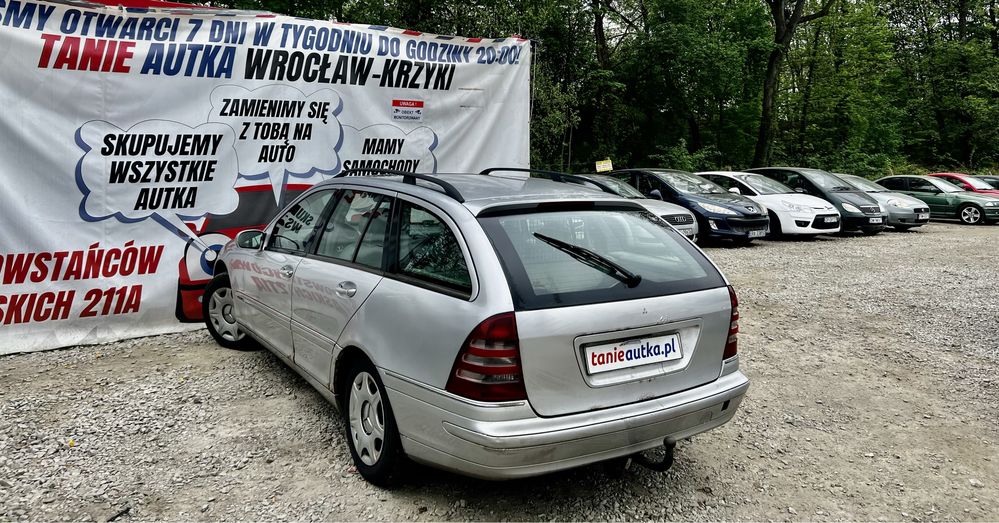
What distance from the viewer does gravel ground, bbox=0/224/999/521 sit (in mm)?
3094

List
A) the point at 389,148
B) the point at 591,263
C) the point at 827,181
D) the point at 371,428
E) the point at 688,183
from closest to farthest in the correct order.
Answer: the point at 591,263
the point at 371,428
the point at 389,148
the point at 688,183
the point at 827,181

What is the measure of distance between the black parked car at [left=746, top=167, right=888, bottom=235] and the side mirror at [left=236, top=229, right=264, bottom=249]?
13.2 metres

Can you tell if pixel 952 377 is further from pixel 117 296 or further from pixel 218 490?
pixel 117 296

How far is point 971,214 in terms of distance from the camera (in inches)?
709

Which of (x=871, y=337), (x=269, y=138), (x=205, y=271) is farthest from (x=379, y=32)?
(x=871, y=337)

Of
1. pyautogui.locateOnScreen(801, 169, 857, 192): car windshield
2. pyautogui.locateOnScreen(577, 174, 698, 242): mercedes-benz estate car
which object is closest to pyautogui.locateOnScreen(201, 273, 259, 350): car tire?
pyautogui.locateOnScreen(577, 174, 698, 242): mercedes-benz estate car

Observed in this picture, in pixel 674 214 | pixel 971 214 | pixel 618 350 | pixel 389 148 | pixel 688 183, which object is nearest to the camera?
pixel 618 350

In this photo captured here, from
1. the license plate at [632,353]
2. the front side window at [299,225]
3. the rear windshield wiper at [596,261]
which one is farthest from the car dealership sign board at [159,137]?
the license plate at [632,353]

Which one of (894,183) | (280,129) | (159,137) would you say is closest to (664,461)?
(280,129)

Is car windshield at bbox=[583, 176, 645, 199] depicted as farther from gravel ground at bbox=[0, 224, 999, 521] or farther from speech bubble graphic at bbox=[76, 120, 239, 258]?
speech bubble graphic at bbox=[76, 120, 239, 258]

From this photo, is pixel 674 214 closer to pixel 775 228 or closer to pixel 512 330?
pixel 775 228

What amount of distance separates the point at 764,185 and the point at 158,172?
12.6 m

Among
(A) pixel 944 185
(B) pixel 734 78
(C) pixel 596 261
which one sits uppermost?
(B) pixel 734 78

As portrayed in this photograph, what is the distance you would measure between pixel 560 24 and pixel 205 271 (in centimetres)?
1700
